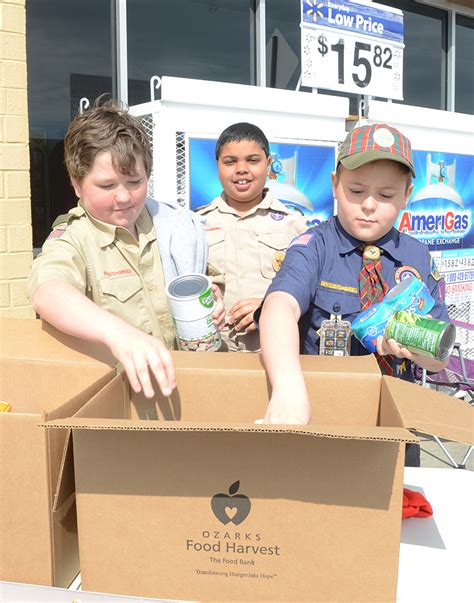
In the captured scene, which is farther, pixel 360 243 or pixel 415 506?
pixel 360 243

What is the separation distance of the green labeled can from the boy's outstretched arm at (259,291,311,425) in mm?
199

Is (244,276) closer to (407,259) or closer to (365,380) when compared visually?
(407,259)

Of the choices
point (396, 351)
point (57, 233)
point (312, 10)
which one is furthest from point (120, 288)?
point (312, 10)

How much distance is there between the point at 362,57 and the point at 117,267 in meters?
3.58

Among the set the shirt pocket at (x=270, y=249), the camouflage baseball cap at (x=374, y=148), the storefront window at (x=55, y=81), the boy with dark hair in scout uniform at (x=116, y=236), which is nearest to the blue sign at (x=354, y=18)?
the storefront window at (x=55, y=81)

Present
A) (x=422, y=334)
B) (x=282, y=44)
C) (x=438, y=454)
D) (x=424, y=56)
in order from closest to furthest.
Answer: (x=422, y=334)
(x=438, y=454)
(x=282, y=44)
(x=424, y=56)

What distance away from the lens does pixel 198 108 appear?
12.2ft

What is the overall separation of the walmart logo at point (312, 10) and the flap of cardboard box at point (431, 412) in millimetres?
3669

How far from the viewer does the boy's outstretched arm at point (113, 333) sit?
1085 millimetres

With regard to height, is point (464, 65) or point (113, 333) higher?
point (464, 65)

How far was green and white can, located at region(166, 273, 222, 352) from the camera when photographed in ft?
4.42

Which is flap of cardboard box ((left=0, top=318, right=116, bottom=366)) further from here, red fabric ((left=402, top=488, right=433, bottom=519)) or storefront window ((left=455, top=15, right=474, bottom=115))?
storefront window ((left=455, top=15, right=474, bottom=115))

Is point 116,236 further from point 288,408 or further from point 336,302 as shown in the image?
point 288,408

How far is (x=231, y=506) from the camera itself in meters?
0.93
